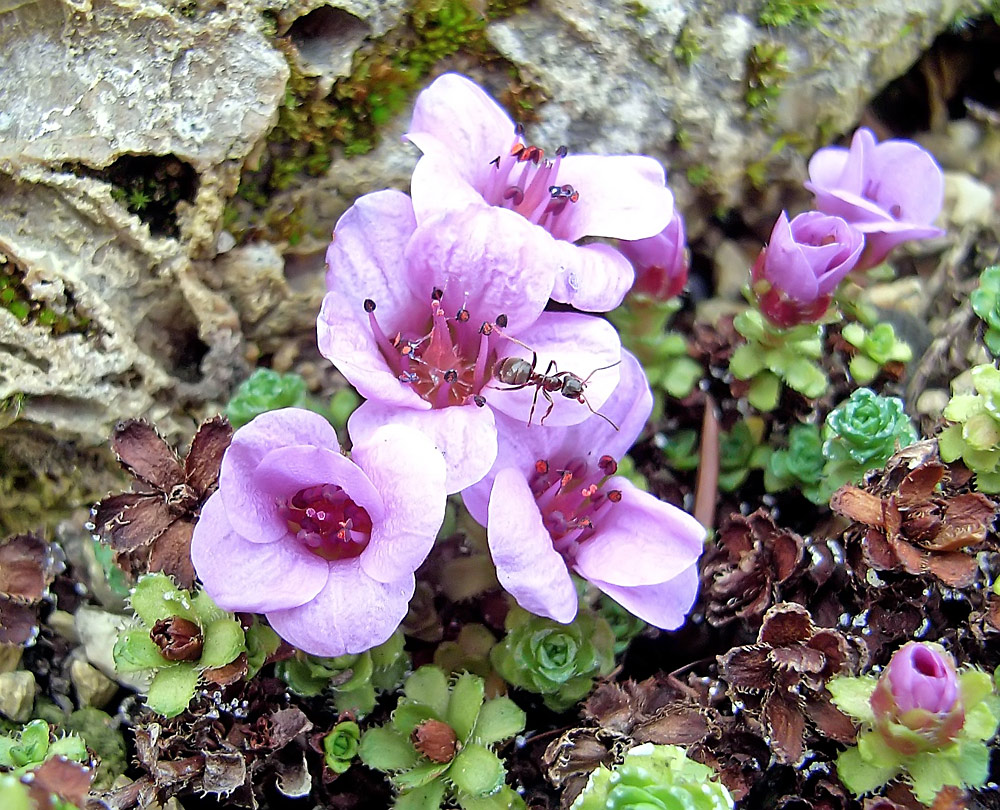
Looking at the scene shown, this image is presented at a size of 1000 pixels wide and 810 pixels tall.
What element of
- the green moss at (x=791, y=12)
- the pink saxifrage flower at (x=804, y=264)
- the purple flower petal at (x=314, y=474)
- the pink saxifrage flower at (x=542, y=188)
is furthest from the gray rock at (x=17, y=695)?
the green moss at (x=791, y=12)

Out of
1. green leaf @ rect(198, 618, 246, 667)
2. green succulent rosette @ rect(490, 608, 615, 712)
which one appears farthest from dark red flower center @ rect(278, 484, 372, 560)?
→ green succulent rosette @ rect(490, 608, 615, 712)

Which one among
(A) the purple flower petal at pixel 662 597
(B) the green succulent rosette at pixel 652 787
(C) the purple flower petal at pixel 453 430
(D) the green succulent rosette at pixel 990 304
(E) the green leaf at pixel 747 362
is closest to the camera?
(B) the green succulent rosette at pixel 652 787

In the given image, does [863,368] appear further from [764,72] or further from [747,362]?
[764,72]

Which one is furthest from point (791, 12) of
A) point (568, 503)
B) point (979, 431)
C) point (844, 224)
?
point (568, 503)

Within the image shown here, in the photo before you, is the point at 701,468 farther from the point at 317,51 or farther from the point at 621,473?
the point at 317,51

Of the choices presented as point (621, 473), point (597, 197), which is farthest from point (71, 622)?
point (597, 197)

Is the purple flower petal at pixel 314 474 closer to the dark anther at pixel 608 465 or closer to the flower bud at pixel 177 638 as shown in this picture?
the flower bud at pixel 177 638
